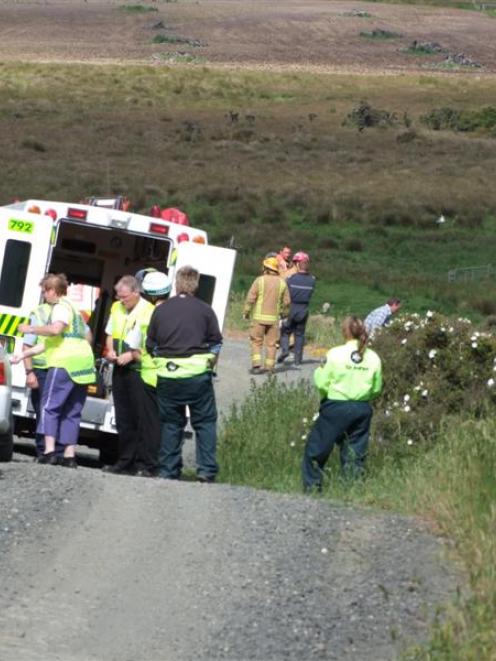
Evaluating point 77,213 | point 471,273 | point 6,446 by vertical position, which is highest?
point 77,213

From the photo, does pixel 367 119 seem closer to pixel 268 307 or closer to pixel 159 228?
pixel 268 307

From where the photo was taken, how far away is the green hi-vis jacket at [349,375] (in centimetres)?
1158

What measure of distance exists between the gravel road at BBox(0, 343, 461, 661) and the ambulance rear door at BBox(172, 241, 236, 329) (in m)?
4.29

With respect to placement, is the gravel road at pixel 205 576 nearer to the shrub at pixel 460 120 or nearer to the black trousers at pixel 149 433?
the black trousers at pixel 149 433

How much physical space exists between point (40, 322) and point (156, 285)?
860 millimetres

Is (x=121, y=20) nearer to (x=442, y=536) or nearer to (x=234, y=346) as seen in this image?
(x=234, y=346)

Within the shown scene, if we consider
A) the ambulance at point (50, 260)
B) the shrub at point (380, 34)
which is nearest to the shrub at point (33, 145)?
the ambulance at point (50, 260)

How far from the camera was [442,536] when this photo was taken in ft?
30.2

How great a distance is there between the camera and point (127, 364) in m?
12.9

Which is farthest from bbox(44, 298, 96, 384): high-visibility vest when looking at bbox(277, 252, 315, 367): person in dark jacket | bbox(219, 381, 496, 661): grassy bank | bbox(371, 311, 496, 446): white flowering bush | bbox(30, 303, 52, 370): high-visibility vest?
bbox(277, 252, 315, 367): person in dark jacket

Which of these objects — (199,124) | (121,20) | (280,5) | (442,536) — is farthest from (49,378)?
(280,5)

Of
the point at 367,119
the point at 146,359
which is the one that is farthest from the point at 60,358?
the point at 367,119

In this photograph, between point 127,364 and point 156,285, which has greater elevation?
point 156,285

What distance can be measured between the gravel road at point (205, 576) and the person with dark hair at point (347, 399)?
4.70ft
